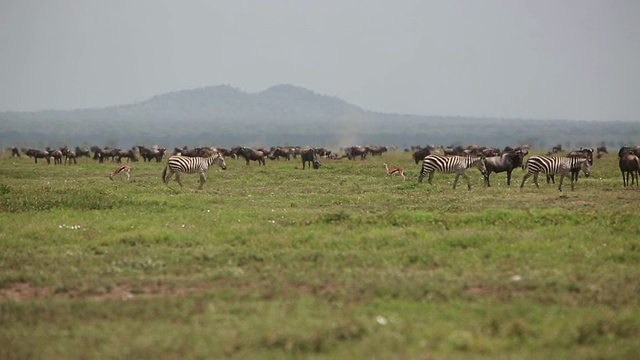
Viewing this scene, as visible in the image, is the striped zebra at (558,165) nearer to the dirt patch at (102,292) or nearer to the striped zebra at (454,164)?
the striped zebra at (454,164)

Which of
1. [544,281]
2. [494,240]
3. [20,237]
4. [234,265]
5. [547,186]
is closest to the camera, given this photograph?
[544,281]

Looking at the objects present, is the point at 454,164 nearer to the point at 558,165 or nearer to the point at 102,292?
the point at 558,165

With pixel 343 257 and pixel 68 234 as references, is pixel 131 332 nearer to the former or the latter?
pixel 343 257

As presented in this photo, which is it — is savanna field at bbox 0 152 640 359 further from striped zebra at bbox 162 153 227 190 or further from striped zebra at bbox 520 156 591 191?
striped zebra at bbox 162 153 227 190

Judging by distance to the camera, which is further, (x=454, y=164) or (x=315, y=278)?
(x=454, y=164)

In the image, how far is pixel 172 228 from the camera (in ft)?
64.1

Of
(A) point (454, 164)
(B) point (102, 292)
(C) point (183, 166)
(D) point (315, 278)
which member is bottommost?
(B) point (102, 292)

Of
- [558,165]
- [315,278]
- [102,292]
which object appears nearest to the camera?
[102,292]

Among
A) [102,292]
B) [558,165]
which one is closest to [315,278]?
[102,292]

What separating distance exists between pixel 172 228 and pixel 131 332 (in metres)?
8.54

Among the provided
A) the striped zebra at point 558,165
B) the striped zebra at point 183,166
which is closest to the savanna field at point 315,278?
the striped zebra at point 558,165

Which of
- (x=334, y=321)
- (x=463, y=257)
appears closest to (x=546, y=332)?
(x=334, y=321)

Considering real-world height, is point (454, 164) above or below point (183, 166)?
above

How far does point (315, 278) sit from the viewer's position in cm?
1412
